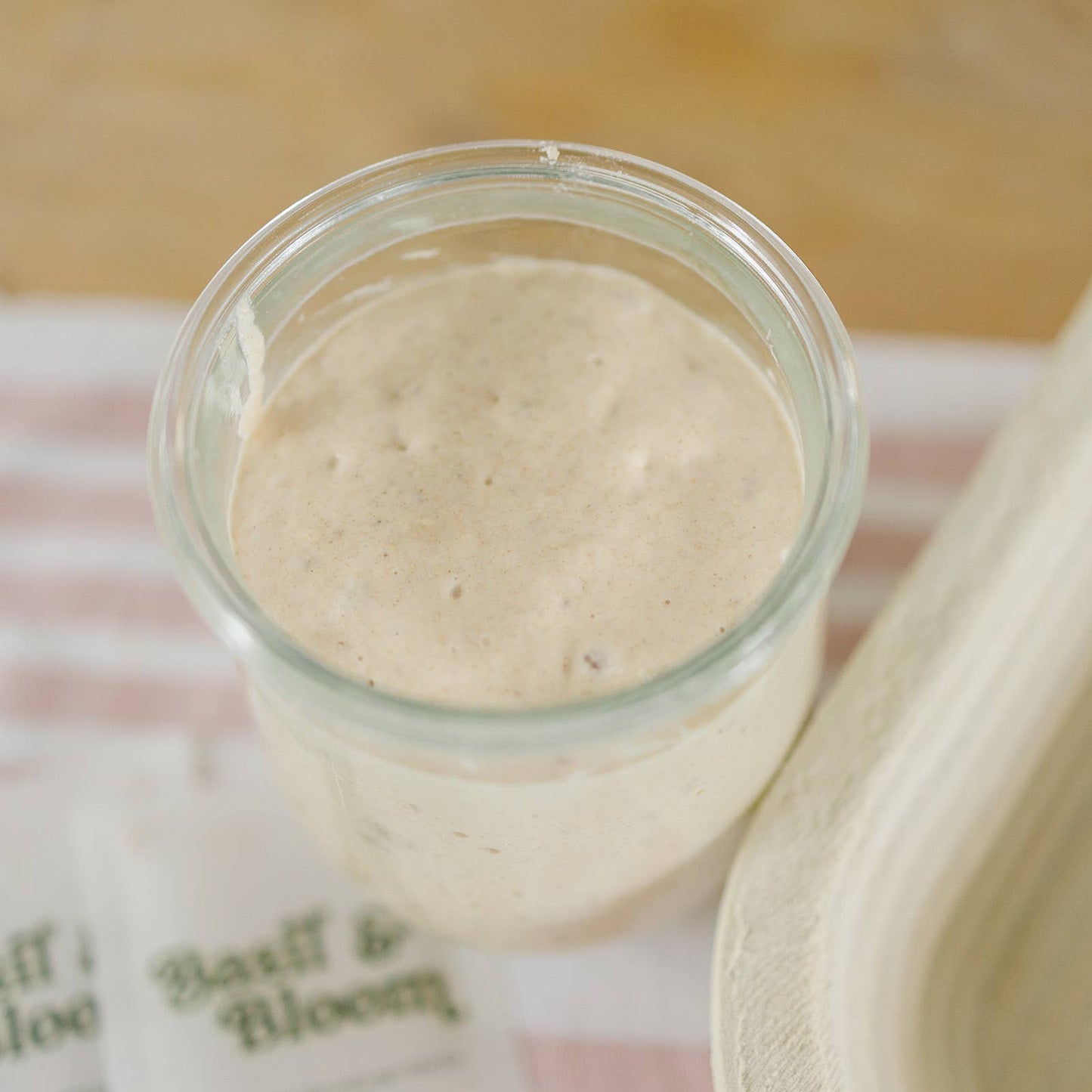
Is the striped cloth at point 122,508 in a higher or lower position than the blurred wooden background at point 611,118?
lower

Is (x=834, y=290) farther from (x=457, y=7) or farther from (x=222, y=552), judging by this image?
(x=222, y=552)

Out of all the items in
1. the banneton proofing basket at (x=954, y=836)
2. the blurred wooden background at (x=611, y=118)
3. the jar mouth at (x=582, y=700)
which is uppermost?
the blurred wooden background at (x=611, y=118)

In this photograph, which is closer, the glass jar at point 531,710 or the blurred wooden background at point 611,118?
the glass jar at point 531,710

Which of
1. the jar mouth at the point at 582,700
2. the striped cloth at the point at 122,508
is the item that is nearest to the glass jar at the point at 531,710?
the jar mouth at the point at 582,700

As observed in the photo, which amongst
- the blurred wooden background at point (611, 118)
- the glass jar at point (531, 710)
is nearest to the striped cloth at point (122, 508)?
the blurred wooden background at point (611, 118)

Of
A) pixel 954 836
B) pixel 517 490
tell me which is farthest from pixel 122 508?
pixel 954 836

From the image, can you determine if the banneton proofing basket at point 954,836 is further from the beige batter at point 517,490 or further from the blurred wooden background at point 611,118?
the blurred wooden background at point 611,118

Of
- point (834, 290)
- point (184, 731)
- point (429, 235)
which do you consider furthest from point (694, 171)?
point (184, 731)
